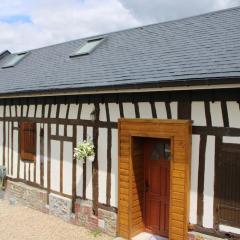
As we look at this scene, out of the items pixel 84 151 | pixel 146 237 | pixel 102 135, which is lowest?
pixel 146 237

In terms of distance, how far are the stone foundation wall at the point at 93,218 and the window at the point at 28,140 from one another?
8.59 feet

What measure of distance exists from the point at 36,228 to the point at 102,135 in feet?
9.43

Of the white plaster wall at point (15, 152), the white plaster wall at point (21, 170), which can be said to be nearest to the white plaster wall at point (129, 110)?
the white plaster wall at point (21, 170)

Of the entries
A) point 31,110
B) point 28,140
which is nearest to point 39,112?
point 31,110

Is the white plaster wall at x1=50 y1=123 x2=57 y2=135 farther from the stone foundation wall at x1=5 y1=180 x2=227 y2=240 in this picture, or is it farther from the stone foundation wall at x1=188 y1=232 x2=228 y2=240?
the stone foundation wall at x1=188 y1=232 x2=228 y2=240

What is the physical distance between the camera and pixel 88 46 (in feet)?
43.5

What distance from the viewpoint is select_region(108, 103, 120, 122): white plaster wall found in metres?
9.09

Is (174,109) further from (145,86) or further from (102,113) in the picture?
(102,113)

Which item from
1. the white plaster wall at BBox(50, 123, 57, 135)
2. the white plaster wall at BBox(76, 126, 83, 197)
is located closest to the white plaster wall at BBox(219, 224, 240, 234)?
the white plaster wall at BBox(76, 126, 83, 197)

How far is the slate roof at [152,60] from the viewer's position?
7621 mm

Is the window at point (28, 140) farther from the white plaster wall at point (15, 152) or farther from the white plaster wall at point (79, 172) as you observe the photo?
the white plaster wall at point (79, 172)

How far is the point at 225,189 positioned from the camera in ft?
23.4

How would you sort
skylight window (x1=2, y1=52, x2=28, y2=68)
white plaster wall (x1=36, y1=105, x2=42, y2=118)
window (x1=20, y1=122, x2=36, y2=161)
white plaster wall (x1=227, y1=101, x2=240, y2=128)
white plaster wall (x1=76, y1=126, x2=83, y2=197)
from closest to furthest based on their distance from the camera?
white plaster wall (x1=227, y1=101, x2=240, y2=128), white plaster wall (x1=76, y1=126, x2=83, y2=197), white plaster wall (x1=36, y1=105, x2=42, y2=118), window (x1=20, y1=122, x2=36, y2=161), skylight window (x1=2, y1=52, x2=28, y2=68)

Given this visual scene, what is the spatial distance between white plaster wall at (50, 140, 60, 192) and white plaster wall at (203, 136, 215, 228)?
4.79m
